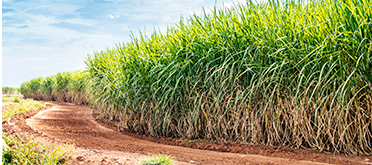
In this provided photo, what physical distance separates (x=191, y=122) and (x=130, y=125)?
137cm

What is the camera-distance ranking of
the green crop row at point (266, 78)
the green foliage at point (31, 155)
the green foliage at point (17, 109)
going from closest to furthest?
1. the green foliage at point (31, 155)
2. the green crop row at point (266, 78)
3. the green foliage at point (17, 109)

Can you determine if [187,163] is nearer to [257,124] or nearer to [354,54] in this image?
[257,124]

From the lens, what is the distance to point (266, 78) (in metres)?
2.96

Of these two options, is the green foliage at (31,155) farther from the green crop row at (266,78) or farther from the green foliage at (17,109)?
the green foliage at (17,109)

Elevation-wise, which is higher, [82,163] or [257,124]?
[257,124]

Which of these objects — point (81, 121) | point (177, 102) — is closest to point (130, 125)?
point (177, 102)

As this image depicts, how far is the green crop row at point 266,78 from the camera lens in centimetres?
272

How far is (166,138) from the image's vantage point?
4.00 m

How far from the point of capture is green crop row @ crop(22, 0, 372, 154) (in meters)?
2.72

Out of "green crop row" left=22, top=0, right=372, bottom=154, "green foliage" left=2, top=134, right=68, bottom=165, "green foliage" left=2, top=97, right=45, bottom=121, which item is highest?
"green crop row" left=22, top=0, right=372, bottom=154

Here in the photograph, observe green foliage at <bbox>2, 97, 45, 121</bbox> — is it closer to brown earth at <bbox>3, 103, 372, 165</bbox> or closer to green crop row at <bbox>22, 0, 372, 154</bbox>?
brown earth at <bbox>3, 103, 372, 165</bbox>

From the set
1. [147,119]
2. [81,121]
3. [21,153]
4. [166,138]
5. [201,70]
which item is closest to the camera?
[21,153]

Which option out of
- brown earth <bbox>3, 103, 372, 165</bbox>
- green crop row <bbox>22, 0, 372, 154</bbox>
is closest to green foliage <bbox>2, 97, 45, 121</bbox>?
brown earth <bbox>3, 103, 372, 165</bbox>

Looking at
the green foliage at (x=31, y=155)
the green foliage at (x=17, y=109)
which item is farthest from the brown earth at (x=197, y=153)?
the green foliage at (x=17, y=109)
